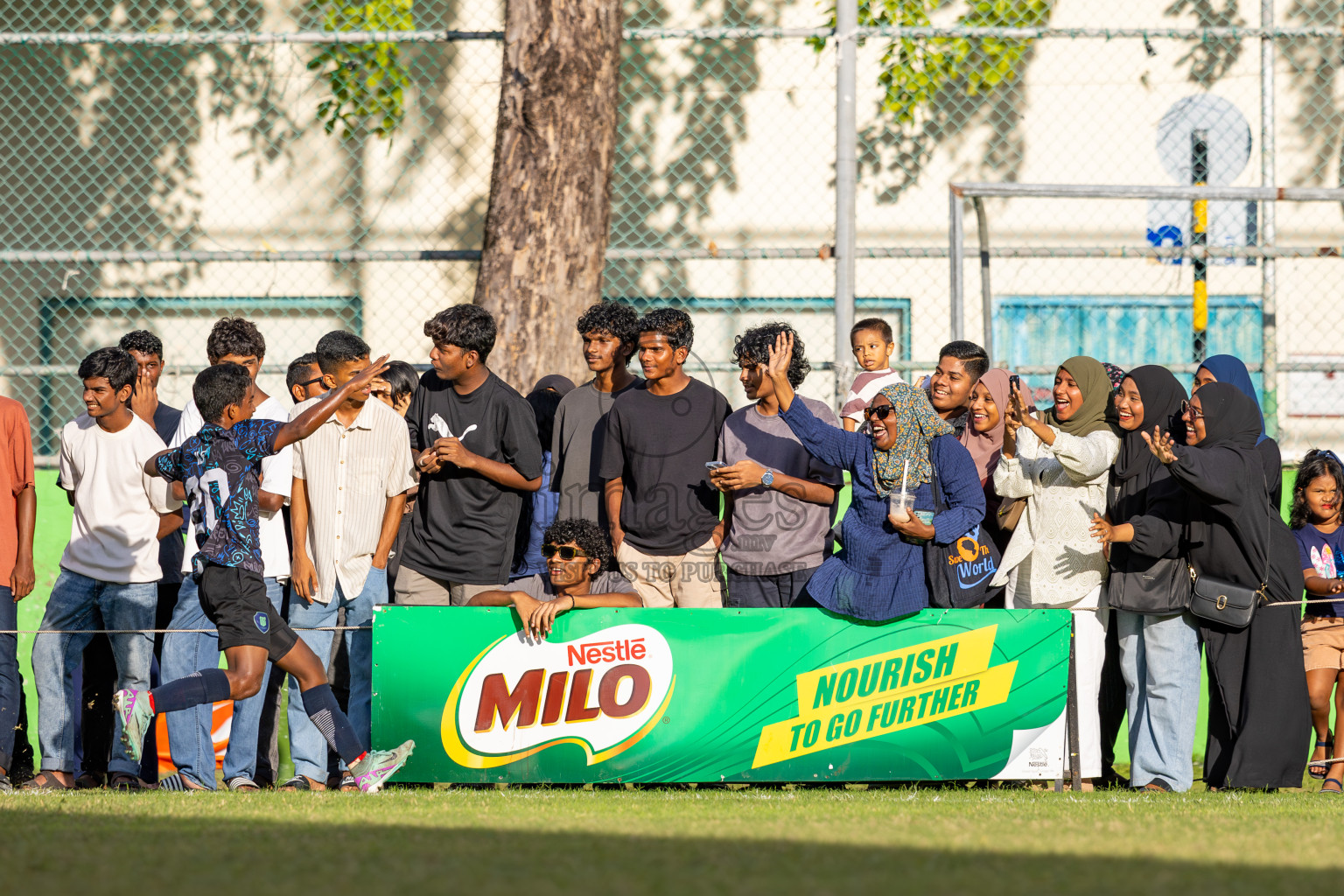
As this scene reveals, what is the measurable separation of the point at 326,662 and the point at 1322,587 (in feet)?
15.4

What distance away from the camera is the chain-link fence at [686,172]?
1020cm

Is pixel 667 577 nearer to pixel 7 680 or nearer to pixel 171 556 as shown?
pixel 171 556

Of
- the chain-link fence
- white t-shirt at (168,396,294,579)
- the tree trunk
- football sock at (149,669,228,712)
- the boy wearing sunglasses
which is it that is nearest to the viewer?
football sock at (149,669,228,712)

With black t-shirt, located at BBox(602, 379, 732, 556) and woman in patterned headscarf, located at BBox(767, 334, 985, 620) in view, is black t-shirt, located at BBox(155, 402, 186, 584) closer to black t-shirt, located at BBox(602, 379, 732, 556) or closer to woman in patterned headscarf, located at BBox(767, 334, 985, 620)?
black t-shirt, located at BBox(602, 379, 732, 556)

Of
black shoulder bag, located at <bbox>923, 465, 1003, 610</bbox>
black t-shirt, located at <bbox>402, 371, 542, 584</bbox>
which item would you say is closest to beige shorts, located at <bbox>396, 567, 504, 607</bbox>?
black t-shirt, located at <bbox>402, 371, 542, 584</bbox>

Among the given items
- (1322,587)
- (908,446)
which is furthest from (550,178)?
(1322,587)

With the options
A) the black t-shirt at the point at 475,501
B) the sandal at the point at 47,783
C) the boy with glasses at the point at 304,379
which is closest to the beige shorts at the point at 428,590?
the black t-shirt at the point at 475,501

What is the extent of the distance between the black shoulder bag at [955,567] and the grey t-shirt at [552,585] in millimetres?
1327

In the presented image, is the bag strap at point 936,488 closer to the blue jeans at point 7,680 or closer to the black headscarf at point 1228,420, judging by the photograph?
the black headscarf at point 1228,420

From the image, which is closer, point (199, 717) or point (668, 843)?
point (668, 843)

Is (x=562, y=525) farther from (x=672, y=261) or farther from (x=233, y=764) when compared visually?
(x=672, y=261)

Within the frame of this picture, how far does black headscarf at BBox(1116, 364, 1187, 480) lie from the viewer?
5949mm

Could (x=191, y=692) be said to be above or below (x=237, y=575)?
below

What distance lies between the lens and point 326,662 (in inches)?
230
